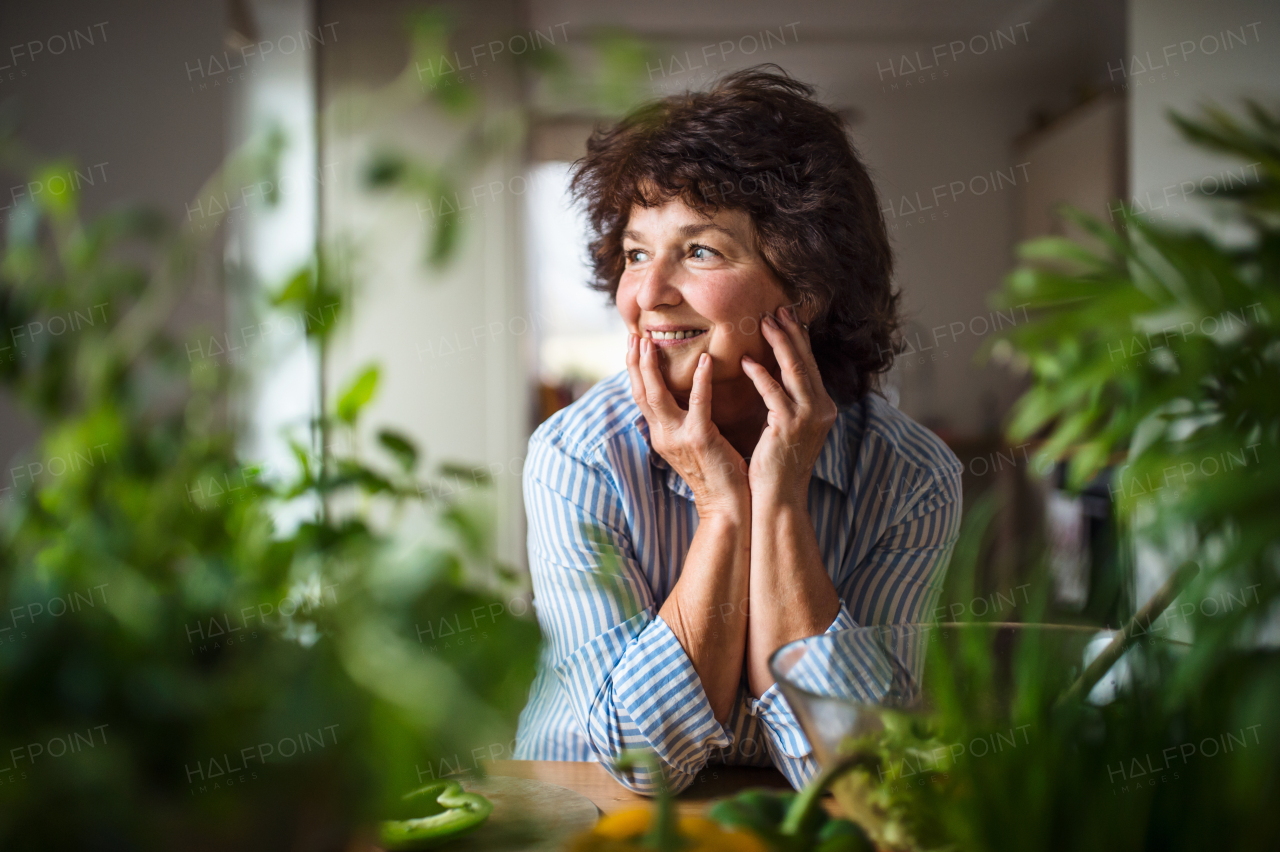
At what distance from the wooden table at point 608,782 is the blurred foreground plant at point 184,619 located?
0.57 metres

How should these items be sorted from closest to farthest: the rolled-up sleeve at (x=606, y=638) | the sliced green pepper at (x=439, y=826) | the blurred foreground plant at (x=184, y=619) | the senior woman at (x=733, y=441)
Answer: the blurred foreground plant at (x=184, y=619)
the sliced green pepper at (x=439, y=826)
the rolled-up sleeve at (x=606, y=638)
the senior woman at (x=733, y=441)

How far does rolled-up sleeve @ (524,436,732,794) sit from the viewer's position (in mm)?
971

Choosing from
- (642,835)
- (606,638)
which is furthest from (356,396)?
(606,638)

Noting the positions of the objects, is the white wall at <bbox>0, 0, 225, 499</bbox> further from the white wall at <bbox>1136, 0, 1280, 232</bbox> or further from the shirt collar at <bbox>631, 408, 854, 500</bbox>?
the white wall at <bbox>1136, 0, 1280, 232</bbox>

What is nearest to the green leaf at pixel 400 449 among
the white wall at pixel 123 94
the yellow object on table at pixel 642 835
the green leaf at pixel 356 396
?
the green leaf at pixel 356 396

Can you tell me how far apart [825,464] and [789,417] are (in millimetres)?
109

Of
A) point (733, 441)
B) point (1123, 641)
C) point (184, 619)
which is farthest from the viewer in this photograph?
point (733, 441)

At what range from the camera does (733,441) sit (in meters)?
1.33

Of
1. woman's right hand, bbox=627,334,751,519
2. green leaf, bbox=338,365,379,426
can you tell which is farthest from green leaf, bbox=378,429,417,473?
woman's right hand, bbox=627,334,751,519

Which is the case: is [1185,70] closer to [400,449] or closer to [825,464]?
[825,464]

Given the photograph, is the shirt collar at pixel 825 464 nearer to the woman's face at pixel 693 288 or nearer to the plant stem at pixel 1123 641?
the woman's face at pixel 693 288

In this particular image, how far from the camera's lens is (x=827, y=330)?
1.32 meters

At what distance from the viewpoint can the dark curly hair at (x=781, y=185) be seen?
118cm

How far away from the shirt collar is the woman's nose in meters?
0.17
